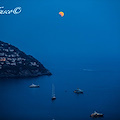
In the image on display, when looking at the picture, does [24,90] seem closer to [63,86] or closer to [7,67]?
[63,86]

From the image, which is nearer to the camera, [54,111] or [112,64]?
[54,111]

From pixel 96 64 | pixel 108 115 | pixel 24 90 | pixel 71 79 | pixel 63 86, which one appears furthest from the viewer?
pixel 96 64

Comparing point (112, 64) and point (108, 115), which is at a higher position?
point (112, 64)

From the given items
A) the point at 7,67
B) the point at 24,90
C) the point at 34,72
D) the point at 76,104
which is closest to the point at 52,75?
the point at 34,72

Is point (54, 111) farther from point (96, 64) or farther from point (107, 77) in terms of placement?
point (96, 64)

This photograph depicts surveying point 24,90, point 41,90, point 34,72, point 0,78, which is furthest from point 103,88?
point 0,78

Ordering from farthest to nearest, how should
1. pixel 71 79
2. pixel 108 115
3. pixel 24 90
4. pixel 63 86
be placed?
pixel 71 79 → pixel 63 86 → pixel 24 90 → pixel 108 115
